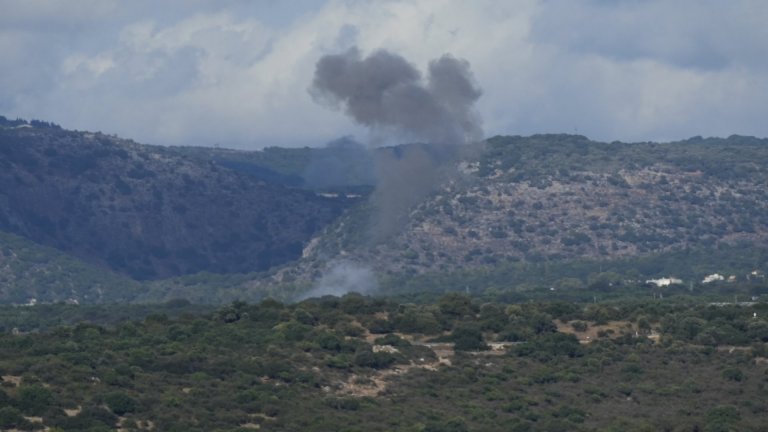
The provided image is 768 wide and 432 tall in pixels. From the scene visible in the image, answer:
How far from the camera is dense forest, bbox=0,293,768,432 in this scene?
85.7m

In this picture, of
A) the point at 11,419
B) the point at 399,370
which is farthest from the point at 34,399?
the point at 399,370

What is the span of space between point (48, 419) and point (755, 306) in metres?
57.4

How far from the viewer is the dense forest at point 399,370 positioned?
85.7 meters

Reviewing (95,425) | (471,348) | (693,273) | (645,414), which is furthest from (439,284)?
(95,425)

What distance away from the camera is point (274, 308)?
11994 centimetres

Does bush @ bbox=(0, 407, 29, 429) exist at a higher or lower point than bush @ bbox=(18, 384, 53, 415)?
lower

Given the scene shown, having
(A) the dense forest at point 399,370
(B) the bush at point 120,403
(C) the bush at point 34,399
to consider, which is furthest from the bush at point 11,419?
(B) the bush at point 120,403

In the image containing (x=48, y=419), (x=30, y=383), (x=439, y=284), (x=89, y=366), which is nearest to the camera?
(x=48, y=419)

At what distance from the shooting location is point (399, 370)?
102 metres

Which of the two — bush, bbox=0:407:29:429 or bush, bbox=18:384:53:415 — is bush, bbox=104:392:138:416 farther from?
bush, bbox=0:407:29:429

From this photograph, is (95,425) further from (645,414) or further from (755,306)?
A: (755,306)

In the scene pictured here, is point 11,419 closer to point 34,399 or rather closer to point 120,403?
point 34,399

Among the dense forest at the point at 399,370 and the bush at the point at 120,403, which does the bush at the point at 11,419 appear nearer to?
the dense forest at the point at 399,370

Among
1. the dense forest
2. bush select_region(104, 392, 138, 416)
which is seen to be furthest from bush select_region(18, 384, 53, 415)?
bush select_region(104, 392, 138, 416)
